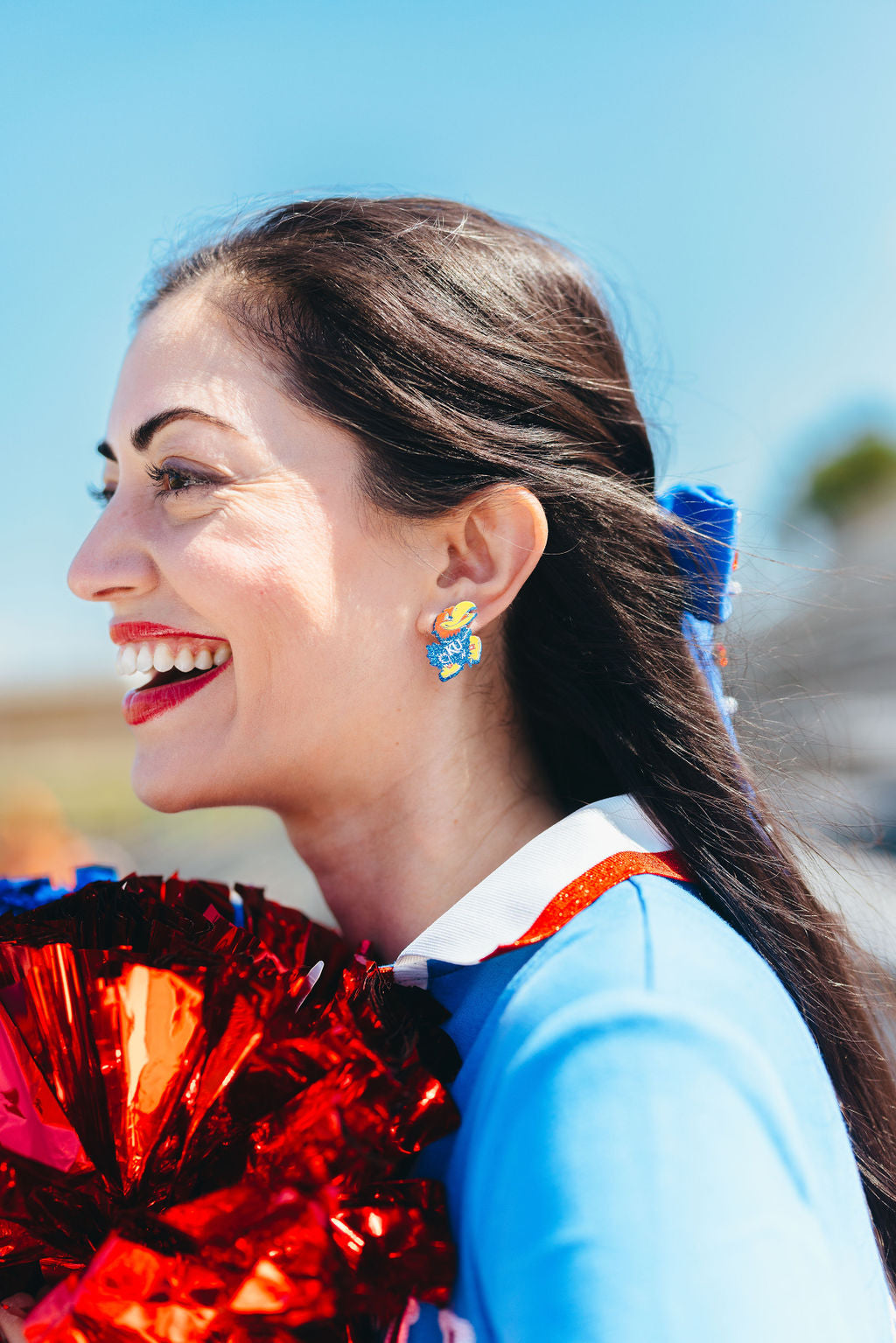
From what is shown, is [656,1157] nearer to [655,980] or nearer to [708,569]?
[655,980]

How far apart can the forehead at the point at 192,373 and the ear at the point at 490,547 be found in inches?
13.9

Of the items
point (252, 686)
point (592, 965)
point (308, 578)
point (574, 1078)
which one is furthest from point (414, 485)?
point (574, 1078)

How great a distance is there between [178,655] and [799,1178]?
1135 millimetres

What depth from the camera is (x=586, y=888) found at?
1298mm

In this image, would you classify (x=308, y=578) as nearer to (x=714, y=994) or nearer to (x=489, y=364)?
(x=489, y=364)

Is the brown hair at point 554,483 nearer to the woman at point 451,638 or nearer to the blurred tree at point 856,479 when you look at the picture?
the woman at point 451,638

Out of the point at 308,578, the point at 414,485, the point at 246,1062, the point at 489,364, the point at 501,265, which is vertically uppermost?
the point at 501,265

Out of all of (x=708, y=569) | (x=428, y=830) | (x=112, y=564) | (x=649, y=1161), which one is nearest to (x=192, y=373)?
(x=112, y=564)

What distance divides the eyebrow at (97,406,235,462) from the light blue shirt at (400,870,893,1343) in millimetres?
932

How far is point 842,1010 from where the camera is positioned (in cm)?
150

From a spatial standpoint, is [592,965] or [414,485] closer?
[592,965]

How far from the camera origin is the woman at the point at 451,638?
1.33 m

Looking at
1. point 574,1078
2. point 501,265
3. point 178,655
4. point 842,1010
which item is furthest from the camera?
point 501,265

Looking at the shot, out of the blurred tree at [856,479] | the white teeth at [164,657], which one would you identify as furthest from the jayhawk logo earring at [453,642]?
the blurred tree at [856,479]
